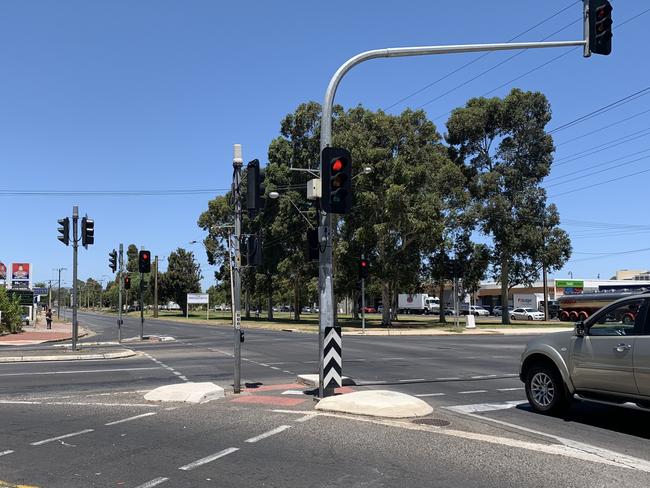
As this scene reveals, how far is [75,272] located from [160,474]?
61.3ft

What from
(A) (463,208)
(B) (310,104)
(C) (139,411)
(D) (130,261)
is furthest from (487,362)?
(D) (130,261)

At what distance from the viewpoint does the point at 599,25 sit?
11.2 m

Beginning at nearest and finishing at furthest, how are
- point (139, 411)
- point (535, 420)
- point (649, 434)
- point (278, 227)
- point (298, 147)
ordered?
1. point (649, 434)
2. point (535, 420)
3. point (139, 411)
4. point (278, 227)
5. point (298, 147)

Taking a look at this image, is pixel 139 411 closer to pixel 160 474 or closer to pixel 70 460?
pixel 70 460

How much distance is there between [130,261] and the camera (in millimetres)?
111062

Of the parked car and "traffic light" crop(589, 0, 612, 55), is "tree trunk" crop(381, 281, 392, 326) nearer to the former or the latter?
the parked car

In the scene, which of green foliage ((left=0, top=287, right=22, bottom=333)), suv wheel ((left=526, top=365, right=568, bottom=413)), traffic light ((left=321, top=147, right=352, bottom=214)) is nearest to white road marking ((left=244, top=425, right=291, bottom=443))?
traffic light ((left=321, top=147, right=352, bottom=214))

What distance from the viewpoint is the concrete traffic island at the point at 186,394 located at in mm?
10945

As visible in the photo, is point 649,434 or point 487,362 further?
point 487,362

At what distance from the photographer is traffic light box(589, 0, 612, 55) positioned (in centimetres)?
1116

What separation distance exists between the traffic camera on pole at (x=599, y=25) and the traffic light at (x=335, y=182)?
5239mm

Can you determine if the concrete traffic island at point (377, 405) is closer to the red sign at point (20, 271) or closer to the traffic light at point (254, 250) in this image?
the traffic light at point (254, 250)

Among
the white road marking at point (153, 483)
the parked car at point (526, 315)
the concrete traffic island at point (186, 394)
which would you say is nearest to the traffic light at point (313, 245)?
the concrete traffic island at point (186, 394)

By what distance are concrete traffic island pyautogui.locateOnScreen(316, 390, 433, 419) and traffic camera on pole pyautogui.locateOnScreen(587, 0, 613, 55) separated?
7.46m
